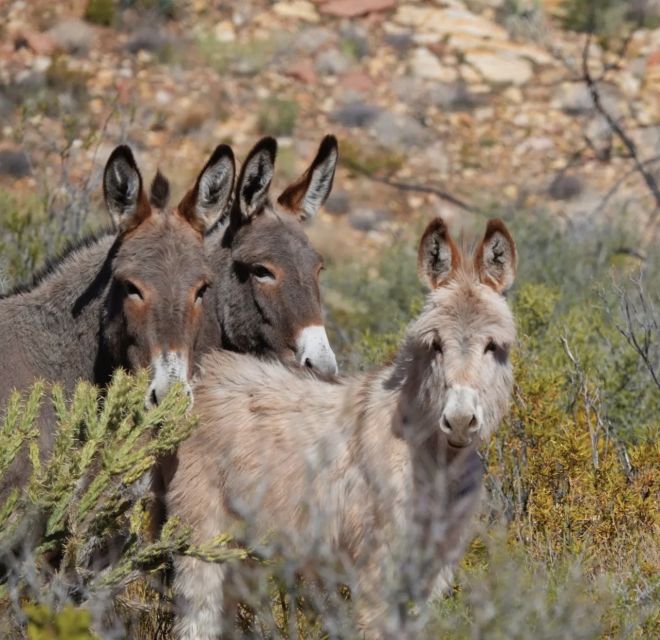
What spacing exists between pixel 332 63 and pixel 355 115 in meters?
2.08

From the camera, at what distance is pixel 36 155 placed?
2223cm

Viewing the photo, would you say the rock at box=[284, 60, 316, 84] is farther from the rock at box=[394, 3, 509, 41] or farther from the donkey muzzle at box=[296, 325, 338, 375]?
the donkey muzzle at box=[296, 325, 338, 375]

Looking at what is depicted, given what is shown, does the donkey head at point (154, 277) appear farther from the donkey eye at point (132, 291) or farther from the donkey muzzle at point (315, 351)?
the donkey muzzle at point (315, 351)

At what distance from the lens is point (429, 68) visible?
27047 mm

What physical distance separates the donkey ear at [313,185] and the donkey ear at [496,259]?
6.45ft

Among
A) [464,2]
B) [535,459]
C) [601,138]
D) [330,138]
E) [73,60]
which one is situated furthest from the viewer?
[464,2]

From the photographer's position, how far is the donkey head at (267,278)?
23.2 feet

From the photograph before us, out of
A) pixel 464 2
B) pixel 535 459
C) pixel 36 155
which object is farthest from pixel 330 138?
pixel 464 2

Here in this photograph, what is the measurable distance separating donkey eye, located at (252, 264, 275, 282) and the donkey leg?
5.97 feet

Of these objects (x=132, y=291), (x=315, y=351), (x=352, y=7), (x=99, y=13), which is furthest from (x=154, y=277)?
(x=352, y=7)

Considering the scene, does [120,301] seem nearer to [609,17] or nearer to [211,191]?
[211,191]

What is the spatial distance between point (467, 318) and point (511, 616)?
5.39ft

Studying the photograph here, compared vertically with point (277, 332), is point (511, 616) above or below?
above

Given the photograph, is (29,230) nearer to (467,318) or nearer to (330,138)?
(330,138)
